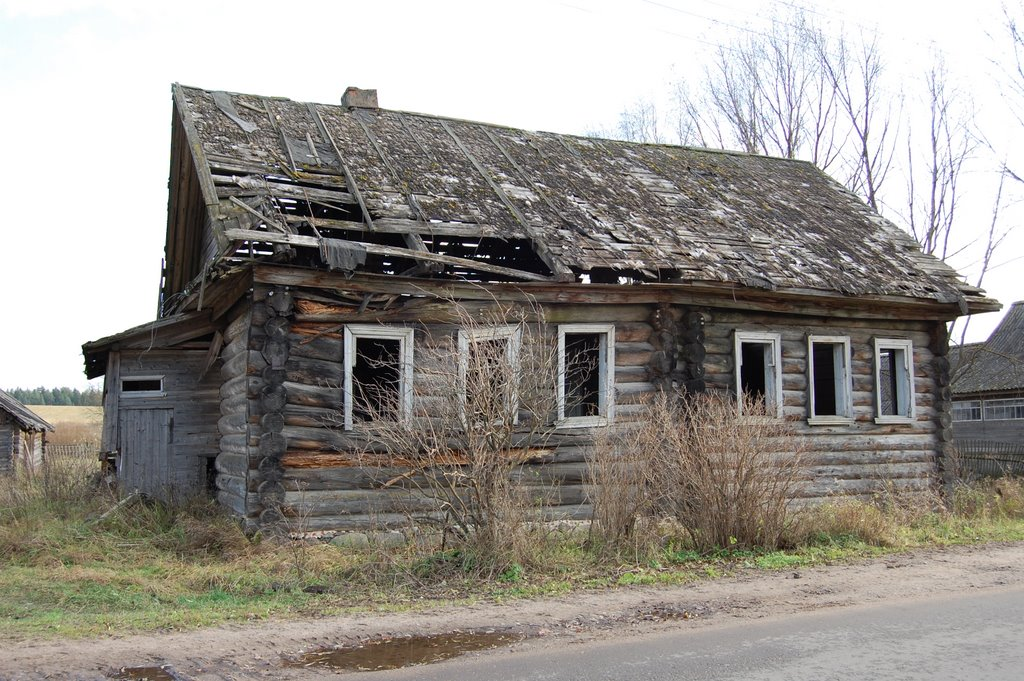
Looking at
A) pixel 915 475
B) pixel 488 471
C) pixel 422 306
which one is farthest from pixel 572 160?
pixel 488 471

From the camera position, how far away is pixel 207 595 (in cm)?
800

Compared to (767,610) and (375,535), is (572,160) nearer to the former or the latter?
(375,535)

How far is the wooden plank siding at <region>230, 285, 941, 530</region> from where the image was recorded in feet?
34.3

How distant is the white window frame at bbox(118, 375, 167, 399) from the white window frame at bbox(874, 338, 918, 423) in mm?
11349

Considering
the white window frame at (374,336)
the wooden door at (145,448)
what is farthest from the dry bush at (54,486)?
the white window frame at (374,336)

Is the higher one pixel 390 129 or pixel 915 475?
pixel 390 129

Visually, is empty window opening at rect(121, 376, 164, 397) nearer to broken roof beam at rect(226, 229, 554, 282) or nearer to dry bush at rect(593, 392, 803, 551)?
broken roof beam at rect(226, 229, 554, 282)

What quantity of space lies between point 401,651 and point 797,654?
2.67 meters

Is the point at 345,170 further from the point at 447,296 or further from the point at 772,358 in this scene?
the point at 772,358

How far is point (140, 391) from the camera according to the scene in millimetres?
13898

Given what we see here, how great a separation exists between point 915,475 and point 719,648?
10.1 metres

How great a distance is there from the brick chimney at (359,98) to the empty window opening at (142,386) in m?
5.85

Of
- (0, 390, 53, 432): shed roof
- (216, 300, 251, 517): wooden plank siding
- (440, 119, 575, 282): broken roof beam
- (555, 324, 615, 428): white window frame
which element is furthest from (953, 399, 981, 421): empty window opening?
(0, 390, 53, 432): shed roof

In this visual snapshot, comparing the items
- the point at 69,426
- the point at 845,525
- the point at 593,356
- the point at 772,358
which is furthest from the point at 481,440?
the point at 69,426
